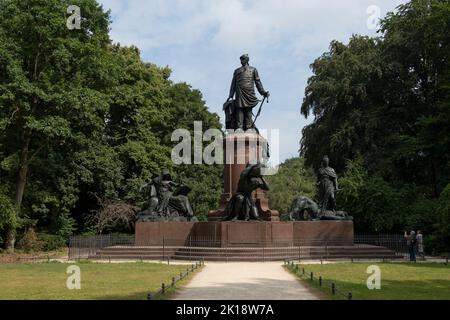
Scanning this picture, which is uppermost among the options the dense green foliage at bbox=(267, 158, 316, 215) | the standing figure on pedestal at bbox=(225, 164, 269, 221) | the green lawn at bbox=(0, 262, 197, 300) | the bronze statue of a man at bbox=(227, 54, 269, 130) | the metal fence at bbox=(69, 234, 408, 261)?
the bronze statue of a man at bbox=(227, 54, 269, 130)

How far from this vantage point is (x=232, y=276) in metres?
16.8

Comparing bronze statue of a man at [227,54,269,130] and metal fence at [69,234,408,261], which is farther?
bronze statue of a man at [227,54,269,130]

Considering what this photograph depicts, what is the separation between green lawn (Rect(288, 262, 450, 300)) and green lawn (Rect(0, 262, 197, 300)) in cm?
456

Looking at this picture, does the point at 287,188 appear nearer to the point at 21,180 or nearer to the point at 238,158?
the point at 21,180

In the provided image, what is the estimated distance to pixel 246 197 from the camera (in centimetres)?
2548

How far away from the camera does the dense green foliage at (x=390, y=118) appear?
118 feet

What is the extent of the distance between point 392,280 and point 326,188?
1288cm

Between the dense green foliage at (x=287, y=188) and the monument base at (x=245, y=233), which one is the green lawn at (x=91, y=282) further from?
the dense green foliage at (x=287, y=188)

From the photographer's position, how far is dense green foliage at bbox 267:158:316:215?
6756cm

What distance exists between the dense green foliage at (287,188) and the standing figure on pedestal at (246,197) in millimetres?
40259

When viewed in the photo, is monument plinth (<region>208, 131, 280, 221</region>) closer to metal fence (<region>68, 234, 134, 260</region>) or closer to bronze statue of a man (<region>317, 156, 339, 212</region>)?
bronze statue of a man (<region>317, 156, 339, 212</region>)

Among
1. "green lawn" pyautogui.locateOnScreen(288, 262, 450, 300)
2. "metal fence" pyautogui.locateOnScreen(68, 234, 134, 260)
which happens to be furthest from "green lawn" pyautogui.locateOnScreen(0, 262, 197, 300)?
"metal fence" pyautogui.locateOnScreen(68, 234, 134, 260)

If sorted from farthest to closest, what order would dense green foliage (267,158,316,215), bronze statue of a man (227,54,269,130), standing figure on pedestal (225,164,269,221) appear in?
dense green foliage (267,158,316,215), bronze statue of a man (227,54,269,130), standing figure on pedestal (225,164,269,221)
